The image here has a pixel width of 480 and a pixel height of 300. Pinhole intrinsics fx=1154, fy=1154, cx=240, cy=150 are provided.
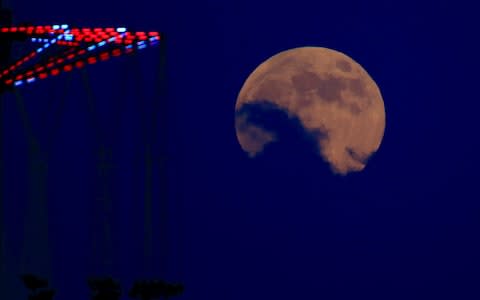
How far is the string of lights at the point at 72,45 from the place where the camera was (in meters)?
16.6

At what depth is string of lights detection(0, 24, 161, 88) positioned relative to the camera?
1661 centimetres

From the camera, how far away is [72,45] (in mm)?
17484

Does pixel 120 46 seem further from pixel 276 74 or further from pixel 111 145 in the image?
pixel 276 74

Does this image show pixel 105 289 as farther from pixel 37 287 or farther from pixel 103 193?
pixel 103 193

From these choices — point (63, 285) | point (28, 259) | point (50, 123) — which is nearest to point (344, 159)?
point (63, 285)

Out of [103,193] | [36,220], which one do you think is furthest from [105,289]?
[36,220]

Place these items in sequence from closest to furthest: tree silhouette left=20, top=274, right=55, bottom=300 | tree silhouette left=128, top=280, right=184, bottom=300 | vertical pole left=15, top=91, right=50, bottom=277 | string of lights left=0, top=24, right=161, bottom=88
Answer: tree silhouette left=20, top=274, right=55, bottom=300 → tree silhouette left=128, top=280, right=184, bottom=300 → string of lights left=0, top=24, right=161, bottom=88 → vertical pole left=15, top=91, right=50, bottom=277

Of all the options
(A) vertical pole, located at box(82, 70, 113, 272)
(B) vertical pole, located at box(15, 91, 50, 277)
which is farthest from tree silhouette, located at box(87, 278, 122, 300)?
(B) vertical pole, located at box(15, 91, 50, 277)

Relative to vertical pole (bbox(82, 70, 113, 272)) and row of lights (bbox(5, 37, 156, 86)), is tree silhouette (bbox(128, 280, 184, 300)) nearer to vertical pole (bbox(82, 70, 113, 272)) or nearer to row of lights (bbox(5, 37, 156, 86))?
vertical pole (bbox(82, 70, 113, 272))

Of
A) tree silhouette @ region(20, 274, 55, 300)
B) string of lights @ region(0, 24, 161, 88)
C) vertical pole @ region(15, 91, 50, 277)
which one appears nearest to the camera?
tree silhouette @ region(20, 274, 55, 300)

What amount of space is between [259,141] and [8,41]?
1076cm

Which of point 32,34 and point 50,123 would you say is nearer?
point 32,34

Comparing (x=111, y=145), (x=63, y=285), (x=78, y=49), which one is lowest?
(x=63, y=285)

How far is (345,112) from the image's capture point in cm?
2795
